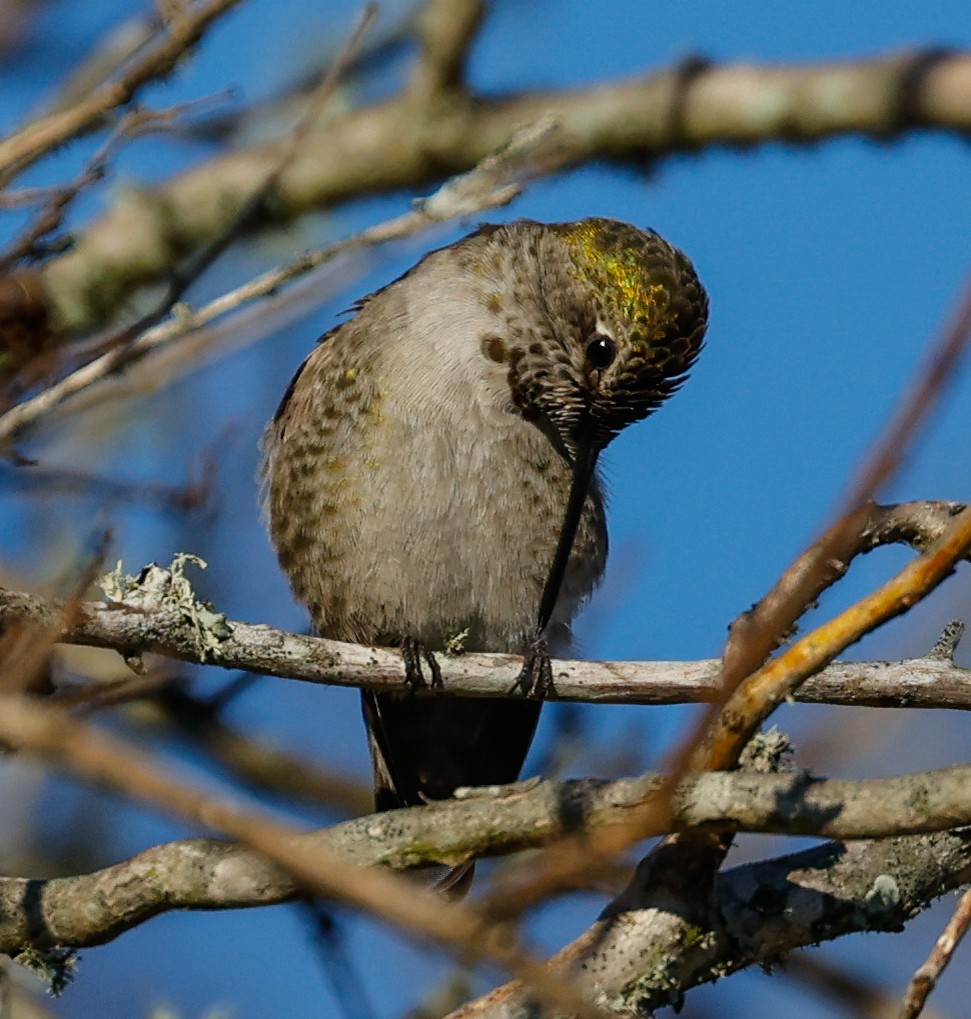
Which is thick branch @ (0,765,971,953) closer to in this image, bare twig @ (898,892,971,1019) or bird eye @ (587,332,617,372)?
bare twig @ (898,892,971,1019)

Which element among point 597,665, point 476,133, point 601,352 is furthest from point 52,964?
point 476,133

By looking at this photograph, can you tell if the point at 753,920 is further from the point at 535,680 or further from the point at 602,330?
the point at 602,330

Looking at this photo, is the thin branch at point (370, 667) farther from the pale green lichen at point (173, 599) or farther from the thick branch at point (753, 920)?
the thick branch at point (753, 920)

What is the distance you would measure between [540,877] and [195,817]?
0.39m

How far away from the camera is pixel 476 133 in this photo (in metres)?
6.31

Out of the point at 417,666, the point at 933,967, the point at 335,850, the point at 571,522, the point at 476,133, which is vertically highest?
A: the point at 476,133

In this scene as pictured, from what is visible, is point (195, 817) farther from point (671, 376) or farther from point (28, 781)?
point (28, 781)

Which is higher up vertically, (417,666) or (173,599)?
(417,666)

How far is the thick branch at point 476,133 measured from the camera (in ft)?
19.1

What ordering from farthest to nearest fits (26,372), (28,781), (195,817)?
(28,781), (26,372), (195,817)

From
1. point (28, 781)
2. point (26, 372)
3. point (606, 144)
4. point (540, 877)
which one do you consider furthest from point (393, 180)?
point (540, 877)

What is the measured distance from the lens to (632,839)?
4.90 feet

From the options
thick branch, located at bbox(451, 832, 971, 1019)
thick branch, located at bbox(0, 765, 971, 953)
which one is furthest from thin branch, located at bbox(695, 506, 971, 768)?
thick branch, located at bbox(451, 832, 971, 1019)

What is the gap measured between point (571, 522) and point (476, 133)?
6.10 ft
